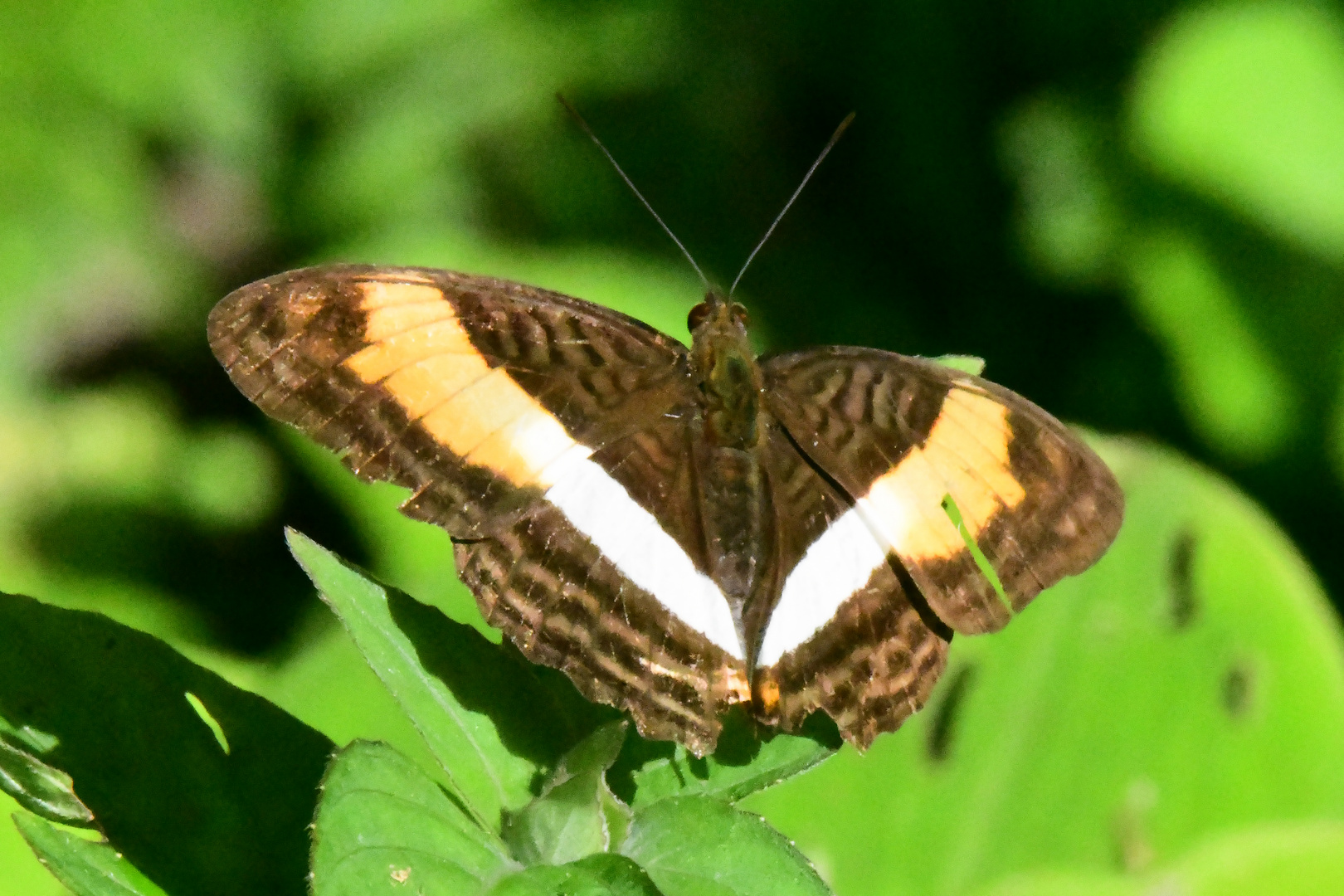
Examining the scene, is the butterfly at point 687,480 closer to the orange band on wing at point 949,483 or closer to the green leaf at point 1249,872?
the orange band on wing at point 949,483

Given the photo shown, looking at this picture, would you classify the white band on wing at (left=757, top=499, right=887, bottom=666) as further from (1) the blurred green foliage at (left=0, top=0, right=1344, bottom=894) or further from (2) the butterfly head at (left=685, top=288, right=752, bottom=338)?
(1) the blurred green foliage at (left=0, top=0, right=1344, bottom=894)

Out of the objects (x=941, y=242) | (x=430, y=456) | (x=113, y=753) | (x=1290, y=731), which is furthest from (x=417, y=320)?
(x=941, y=242)

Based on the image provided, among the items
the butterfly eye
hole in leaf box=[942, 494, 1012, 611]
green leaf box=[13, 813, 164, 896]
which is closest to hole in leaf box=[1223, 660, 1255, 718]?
hole in leaf box=[942, 494, 1012, 611]

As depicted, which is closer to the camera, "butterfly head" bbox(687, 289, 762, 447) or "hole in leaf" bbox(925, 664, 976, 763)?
"butterfly head" bbox(687, 289, 762, 447)

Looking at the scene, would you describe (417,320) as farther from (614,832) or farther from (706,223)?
(706,223)

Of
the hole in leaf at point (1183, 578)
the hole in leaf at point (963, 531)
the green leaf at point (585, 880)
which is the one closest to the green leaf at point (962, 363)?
the hole in leaf at point (963, 531)

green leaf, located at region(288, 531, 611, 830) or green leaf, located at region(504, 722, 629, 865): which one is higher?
green leaf, located at region(288, 531, 611, 830)
